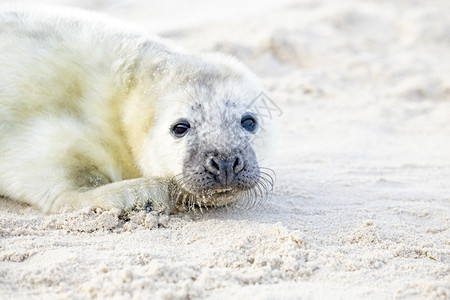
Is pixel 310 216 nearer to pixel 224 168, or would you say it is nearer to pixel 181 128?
pixel 224 168

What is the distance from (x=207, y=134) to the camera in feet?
10.4

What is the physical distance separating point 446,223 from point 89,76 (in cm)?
218

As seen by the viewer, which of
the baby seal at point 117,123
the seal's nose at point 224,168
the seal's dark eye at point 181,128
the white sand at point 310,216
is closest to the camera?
the white sand at point 310,216

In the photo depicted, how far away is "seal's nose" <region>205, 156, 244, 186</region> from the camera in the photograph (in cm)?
303

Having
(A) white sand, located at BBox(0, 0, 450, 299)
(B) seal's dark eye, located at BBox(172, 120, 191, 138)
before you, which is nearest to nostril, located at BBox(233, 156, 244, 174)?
(A) white sand, located at BBox(0, 0, 450, 299)

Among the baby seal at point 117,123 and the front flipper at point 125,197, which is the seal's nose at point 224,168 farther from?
the front flipper at point 125,197

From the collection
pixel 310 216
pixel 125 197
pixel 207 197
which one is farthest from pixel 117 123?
pixel 310 216

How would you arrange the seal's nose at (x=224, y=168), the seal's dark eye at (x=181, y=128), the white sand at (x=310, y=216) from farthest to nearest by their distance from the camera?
the seal's dark eye at (x=181, y=128), the seal's nose at (x=224, y=168), the white sand at (x=310, y=216)

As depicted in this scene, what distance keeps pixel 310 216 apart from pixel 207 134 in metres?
0.74

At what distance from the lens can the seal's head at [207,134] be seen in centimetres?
308

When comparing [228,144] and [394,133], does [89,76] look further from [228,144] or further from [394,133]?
[394,133]

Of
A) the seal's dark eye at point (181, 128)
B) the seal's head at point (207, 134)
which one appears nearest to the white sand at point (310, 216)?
the seal's head at point (207, 134)

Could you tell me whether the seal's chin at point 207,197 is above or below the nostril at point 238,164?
below

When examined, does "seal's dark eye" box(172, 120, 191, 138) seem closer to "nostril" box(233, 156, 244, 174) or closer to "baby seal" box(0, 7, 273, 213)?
"baby seal" box(0, 7, 273, 213)
